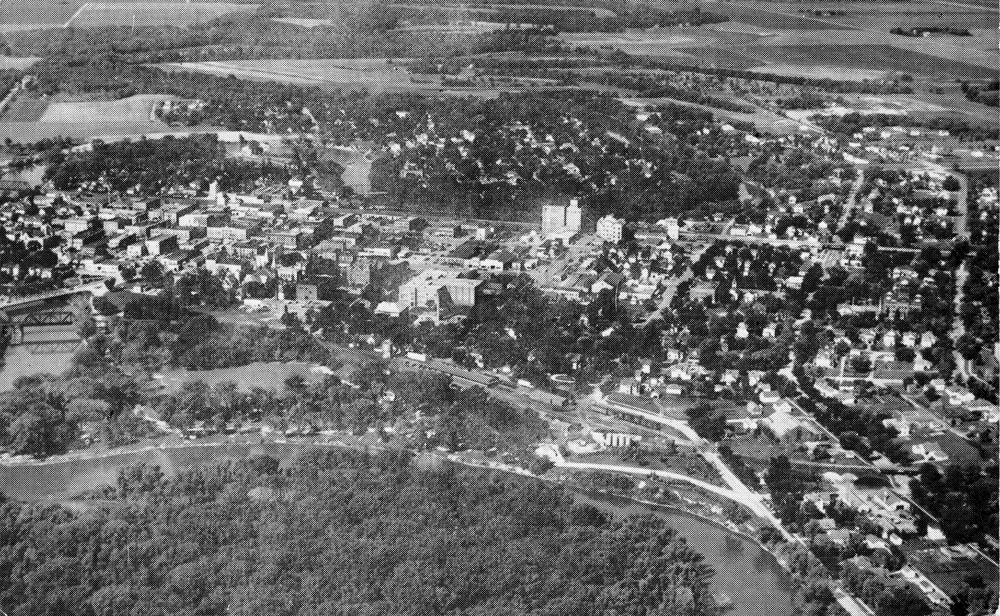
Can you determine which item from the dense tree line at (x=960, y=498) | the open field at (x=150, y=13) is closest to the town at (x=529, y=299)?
the dense tree line at (x=960, y=498)

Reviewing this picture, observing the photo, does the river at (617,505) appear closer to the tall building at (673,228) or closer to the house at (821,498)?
the house at (821,498)

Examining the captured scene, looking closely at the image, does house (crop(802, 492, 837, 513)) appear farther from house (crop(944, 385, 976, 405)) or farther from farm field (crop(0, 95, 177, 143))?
farm field (crop(0, 95, 177, 143))

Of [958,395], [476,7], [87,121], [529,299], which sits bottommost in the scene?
[958,395]

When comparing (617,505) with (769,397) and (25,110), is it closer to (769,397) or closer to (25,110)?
(769,397)

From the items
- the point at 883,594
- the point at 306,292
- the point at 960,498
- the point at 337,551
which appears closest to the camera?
the point at 337,551

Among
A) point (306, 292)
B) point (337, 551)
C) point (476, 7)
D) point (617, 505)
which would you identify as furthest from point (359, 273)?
point (476, 7)

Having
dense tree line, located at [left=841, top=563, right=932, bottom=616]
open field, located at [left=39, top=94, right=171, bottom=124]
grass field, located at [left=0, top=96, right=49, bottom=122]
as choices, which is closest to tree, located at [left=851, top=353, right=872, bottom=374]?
dense tree line, located at [left=841, top=563, right=932, bottom=616]

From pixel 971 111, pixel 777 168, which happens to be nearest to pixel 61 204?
pixel 777 168
